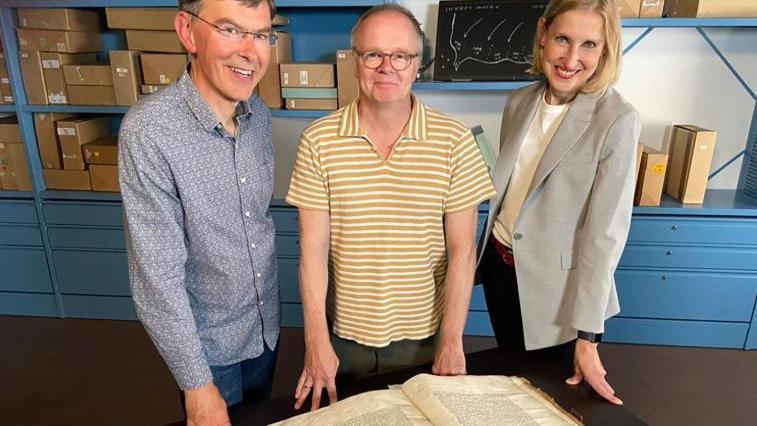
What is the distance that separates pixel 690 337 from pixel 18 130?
12.4 feet

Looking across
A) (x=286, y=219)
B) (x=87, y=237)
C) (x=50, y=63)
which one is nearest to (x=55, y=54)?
(x=50, y=63)

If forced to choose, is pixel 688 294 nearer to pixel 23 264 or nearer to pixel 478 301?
pixel 478 301

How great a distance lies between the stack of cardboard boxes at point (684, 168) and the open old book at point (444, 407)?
→ 5.96ft

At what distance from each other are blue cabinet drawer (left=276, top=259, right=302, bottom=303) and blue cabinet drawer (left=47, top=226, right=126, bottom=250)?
0.89 m

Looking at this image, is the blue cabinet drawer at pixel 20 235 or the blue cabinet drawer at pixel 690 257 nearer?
the blue cabinet drawer at pixel 690 257

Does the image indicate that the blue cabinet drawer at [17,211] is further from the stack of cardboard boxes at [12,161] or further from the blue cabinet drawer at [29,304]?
the blue cabinet drawer at [29,304]

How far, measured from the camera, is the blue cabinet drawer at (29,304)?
294 centimetres

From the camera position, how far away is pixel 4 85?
2.64 metres

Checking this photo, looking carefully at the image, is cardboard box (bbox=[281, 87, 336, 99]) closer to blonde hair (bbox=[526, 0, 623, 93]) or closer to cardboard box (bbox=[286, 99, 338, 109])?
cardboard box (bbox=[286, 99, 338, 109])

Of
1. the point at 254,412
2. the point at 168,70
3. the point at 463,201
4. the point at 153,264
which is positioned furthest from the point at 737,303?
the point at 168,70

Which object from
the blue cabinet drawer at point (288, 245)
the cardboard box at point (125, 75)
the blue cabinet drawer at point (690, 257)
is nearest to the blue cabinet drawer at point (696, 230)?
the blue cabinet drawer at point (690, 257)

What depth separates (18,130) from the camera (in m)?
2.71

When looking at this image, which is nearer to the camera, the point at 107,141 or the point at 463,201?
the point at 463,201

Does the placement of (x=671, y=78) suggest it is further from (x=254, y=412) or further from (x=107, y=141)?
(x=107, y=141)
